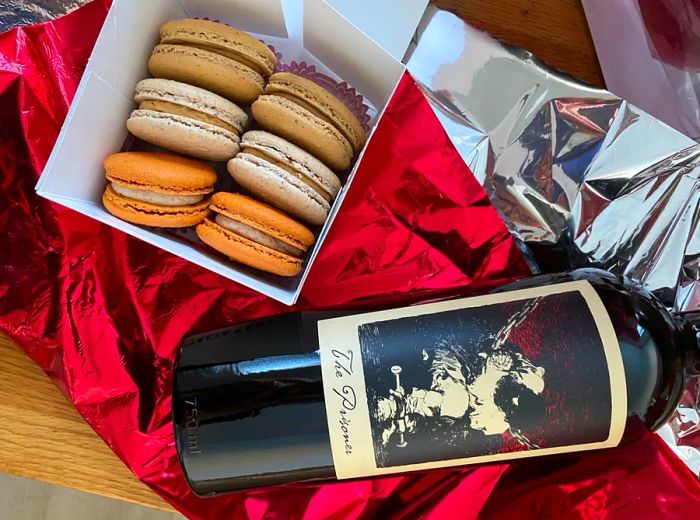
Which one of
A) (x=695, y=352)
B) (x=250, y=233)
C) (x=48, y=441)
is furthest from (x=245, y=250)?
(x=695, y=352)

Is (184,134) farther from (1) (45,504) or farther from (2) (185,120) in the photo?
(1) (45,504)

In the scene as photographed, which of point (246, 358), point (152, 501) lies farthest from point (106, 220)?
point (152, 501)

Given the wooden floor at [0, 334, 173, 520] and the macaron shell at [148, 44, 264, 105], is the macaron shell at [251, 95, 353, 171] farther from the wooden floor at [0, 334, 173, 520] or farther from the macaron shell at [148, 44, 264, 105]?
the wooden floor at [0, 334, 173, 520]

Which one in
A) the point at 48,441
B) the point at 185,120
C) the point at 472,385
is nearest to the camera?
the point at 472,385

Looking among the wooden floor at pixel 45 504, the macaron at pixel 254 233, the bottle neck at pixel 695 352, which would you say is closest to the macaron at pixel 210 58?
the macaron at pixel 254 233

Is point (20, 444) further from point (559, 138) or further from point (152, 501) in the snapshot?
point (559, 138)

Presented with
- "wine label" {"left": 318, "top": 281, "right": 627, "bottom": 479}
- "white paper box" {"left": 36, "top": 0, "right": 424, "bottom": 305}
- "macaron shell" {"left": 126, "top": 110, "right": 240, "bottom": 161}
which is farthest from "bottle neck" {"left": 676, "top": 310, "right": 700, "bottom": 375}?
"macaron shell" {"left": 126, "top": 110, "right": 240, "bottom": 161}
